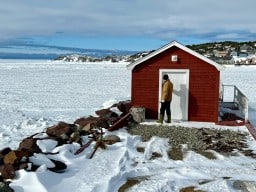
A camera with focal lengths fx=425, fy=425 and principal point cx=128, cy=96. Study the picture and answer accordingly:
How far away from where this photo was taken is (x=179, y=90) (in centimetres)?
1650

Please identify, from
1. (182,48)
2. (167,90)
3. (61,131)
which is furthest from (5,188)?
(182,48)

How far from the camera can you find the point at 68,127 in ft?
42.7

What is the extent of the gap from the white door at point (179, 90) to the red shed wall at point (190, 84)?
139 mm

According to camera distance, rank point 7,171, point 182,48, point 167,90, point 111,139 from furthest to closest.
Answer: point 182,48
point 167,90
point 111,139
point 7,171

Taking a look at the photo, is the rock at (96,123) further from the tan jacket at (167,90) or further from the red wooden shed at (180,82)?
the red wooden shed at (180,82)

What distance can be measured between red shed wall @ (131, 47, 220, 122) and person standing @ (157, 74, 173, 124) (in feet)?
3.15

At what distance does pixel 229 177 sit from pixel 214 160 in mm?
1737

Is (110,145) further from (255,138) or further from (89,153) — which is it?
(255,138)

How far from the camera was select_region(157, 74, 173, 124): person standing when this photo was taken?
1548 centimetres

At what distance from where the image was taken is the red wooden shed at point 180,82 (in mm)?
16156

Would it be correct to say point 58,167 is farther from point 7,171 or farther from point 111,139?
point 111,139

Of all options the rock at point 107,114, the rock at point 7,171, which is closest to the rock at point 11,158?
the rock at point 7,171

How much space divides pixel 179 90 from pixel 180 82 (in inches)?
12.4

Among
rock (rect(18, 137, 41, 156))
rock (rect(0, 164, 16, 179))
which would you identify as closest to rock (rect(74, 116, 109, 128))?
rock (rect(18, 137, 41, 156))
